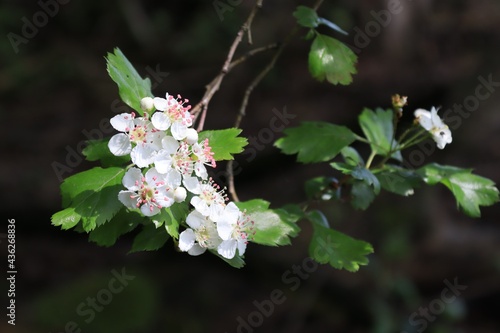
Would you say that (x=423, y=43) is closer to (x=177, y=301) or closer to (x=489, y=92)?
(x=489, y=92)

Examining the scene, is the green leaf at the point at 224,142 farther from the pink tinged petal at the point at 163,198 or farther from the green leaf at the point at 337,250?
the green leaf at the point at 337,250

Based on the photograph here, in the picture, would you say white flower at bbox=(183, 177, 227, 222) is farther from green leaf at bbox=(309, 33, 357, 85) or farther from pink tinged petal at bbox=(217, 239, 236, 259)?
green leaf at bbox=(309, 33, 357, 85)

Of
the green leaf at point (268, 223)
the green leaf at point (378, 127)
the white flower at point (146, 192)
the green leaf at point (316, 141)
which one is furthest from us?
the green leaf at point (378, 127)

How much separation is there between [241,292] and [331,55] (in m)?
3.30

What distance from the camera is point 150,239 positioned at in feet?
→ 3.73

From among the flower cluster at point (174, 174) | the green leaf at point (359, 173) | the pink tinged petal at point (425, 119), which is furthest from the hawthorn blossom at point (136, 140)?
the pink tinged petal at point (425, 119)

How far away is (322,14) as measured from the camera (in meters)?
5.32

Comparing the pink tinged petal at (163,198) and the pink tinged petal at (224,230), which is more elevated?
the pink tinged petal at (163,198)

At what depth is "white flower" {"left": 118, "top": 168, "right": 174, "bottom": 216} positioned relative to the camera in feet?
3.32

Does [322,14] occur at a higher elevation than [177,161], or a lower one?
lower

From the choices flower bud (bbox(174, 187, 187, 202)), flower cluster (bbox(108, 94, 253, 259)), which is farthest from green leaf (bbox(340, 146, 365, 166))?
flower bud (bbox(174, 187, 187, 202))

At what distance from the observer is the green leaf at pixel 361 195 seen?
142cm

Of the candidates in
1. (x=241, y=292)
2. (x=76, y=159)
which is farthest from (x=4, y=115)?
(x=241, y=292)

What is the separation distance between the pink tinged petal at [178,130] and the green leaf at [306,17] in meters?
0.51
